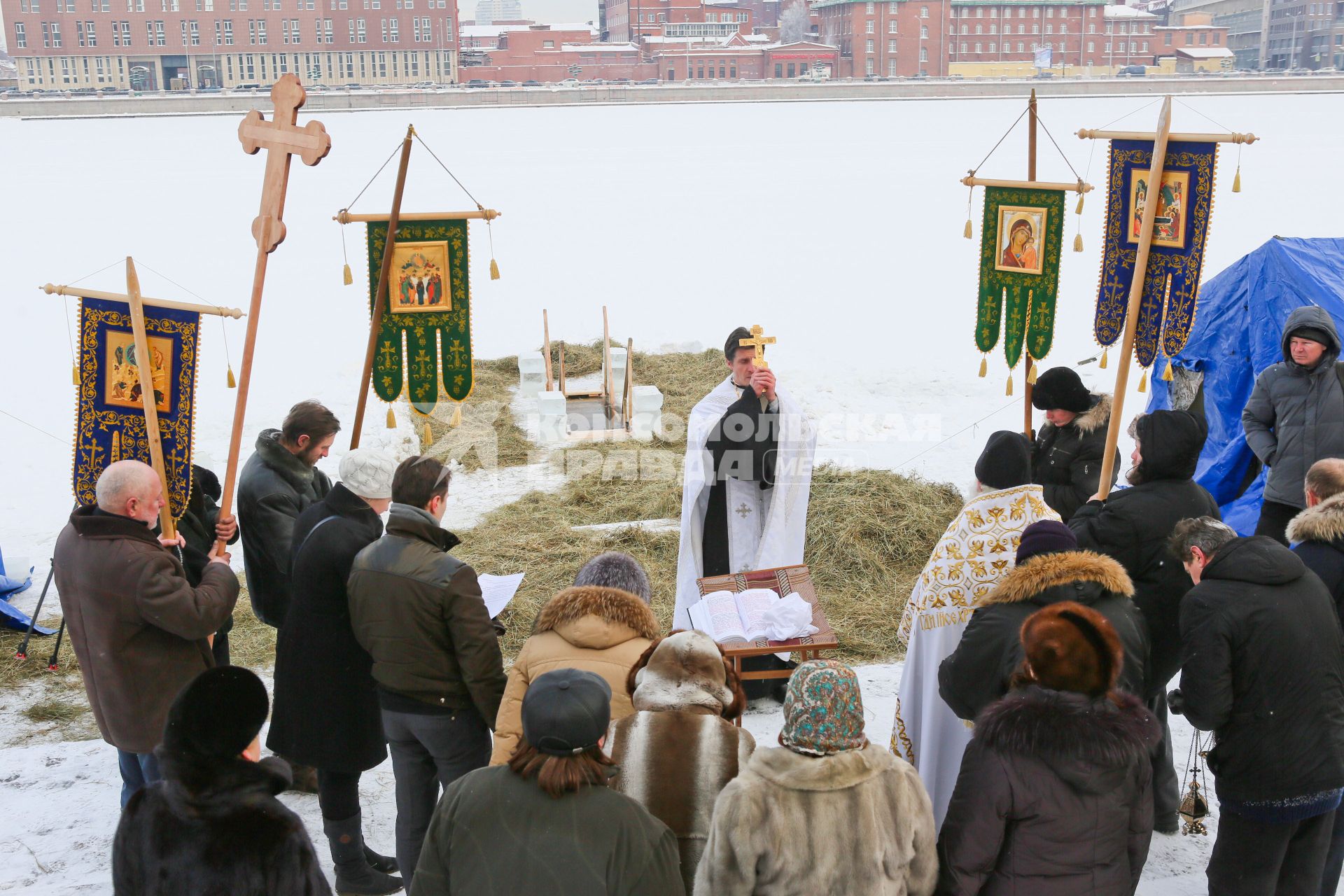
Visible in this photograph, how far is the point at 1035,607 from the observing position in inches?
108

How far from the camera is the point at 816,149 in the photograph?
38.2m

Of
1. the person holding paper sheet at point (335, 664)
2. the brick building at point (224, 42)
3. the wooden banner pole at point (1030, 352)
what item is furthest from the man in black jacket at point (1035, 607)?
the brick building at point (224, 42)

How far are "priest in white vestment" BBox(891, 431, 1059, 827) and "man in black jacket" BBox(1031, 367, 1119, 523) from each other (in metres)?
1.13

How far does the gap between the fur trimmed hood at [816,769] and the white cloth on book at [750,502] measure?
8.73 feet

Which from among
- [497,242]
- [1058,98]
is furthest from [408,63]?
[497,242]

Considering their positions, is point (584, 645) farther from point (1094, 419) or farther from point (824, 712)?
point (1094, 419)

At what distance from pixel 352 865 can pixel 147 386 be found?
1.60 m

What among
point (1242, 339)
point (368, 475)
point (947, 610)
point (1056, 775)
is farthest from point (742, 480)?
point (1242, 339)

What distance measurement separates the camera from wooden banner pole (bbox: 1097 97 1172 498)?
12.9ft

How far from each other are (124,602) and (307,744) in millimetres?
636

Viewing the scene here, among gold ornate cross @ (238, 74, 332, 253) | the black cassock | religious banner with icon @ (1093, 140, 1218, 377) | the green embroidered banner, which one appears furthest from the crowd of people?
the black cassock

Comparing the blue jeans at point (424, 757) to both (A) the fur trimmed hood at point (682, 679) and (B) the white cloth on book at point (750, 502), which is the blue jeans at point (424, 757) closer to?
(A) the fur trimmed hood at point (682, 679)

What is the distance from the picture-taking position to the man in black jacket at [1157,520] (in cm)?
333

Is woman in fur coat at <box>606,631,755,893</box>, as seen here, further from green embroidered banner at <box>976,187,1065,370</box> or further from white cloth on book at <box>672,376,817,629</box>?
green embroidered banner at <box>976,187,1065,370</box>
